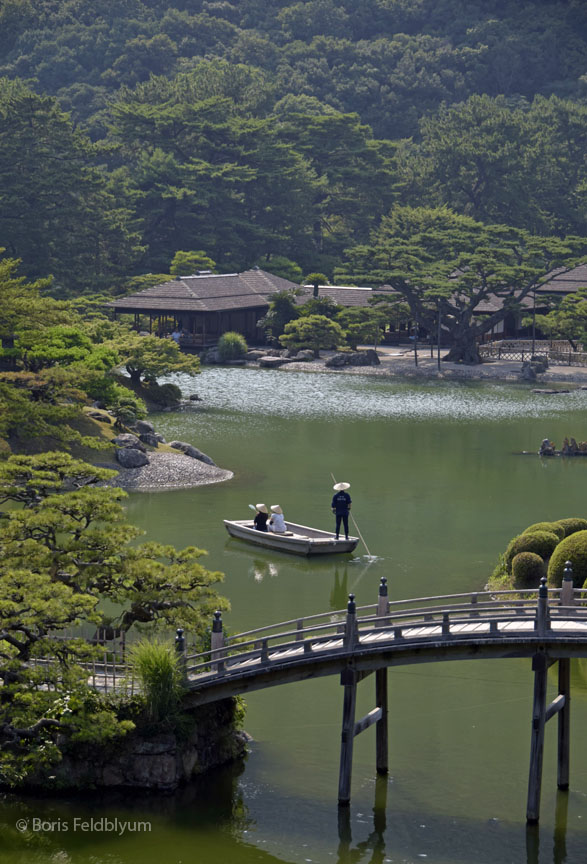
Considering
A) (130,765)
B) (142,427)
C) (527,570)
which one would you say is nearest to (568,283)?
(142,427)

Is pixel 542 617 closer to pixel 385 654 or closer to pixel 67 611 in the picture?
pixel 385 654

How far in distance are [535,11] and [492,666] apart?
439ft

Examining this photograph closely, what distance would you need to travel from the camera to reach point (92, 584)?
2386cm

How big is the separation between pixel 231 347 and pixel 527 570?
159 feet

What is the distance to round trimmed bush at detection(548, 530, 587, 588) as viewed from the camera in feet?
99.6

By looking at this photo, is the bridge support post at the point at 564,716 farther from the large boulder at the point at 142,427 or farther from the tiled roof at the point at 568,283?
the tiled roof at the point at 568,283

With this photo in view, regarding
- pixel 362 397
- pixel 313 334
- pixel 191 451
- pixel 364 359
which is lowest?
pixel 191 451

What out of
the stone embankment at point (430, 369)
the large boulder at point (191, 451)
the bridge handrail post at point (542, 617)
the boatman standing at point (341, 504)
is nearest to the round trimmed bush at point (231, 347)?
the stone embankment at point (430, 369)

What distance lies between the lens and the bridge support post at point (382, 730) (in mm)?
22938

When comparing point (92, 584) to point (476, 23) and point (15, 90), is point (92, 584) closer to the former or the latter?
point (15, 90)

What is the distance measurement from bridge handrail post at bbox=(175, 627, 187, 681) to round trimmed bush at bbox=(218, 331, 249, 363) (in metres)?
57.0

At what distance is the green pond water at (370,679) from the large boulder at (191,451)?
2.58 ft

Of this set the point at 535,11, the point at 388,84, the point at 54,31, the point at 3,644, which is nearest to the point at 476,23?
the point at 535,11

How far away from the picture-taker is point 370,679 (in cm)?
2755
